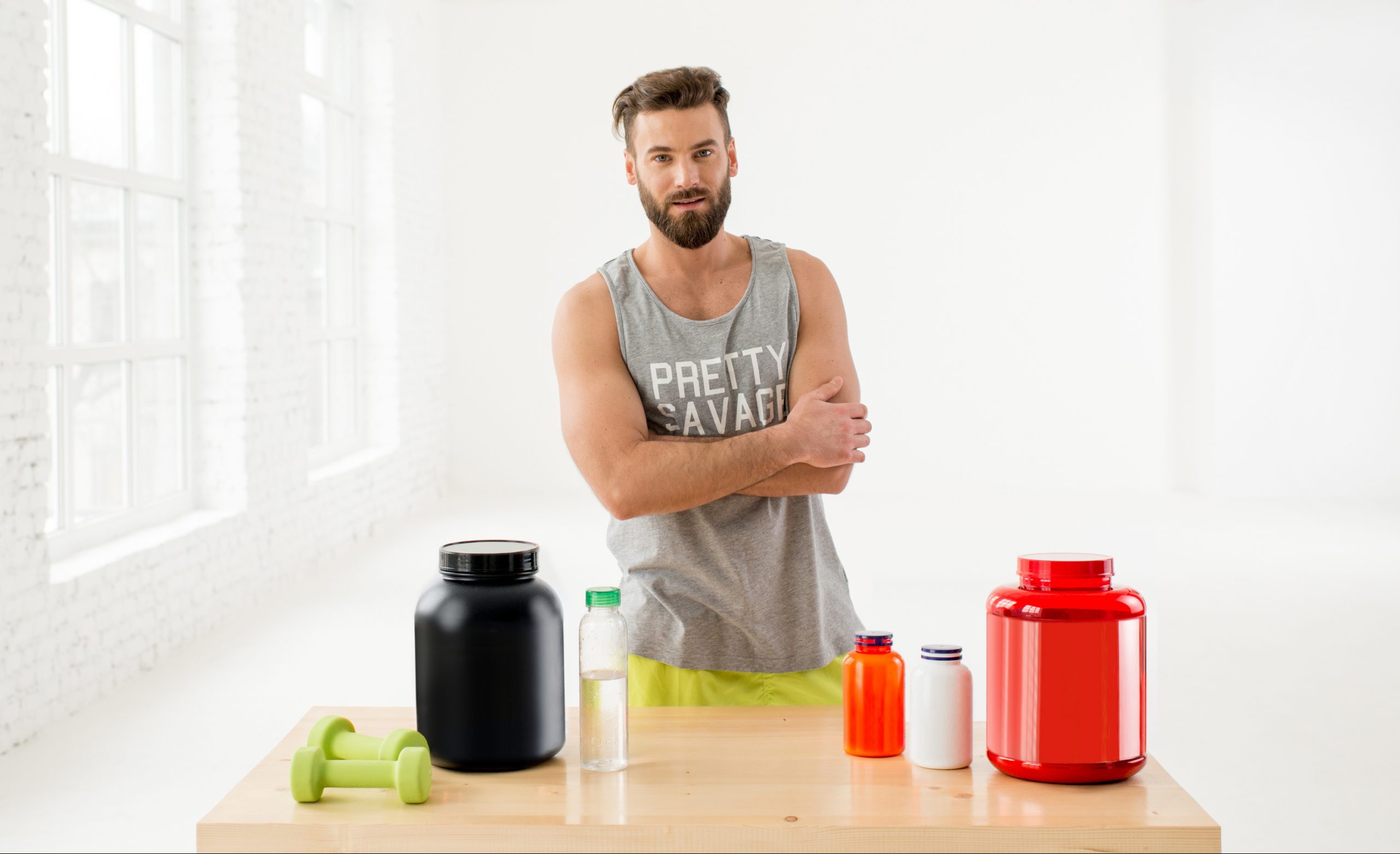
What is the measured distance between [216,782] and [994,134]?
6432 millimetres

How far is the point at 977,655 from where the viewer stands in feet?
13.3

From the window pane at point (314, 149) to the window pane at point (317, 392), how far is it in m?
0.70

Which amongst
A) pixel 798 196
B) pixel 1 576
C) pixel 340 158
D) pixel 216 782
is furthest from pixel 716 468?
pixel 798 196

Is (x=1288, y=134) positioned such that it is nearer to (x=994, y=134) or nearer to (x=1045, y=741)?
(x=994, y=134)

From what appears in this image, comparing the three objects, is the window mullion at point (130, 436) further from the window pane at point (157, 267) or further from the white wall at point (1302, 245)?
the white wall at point (1302, 245)

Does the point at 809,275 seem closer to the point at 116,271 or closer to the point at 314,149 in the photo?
the point at 116,271

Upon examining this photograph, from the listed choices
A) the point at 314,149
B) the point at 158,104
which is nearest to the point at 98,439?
the point at 158,104

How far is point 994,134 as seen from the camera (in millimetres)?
8070

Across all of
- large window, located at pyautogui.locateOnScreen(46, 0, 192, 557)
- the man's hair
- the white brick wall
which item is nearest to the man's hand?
the man's hair

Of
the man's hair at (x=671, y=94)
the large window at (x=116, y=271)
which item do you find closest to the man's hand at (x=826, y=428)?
the man's hair at (x=671, y=94)

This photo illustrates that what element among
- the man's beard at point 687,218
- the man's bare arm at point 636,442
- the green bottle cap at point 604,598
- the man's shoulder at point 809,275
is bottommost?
the green bottle cap at point 604,598

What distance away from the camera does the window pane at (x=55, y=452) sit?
370 cm

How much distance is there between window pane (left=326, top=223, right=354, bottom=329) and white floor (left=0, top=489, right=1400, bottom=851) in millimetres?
1126

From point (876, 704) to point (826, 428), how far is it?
55 centimetres
